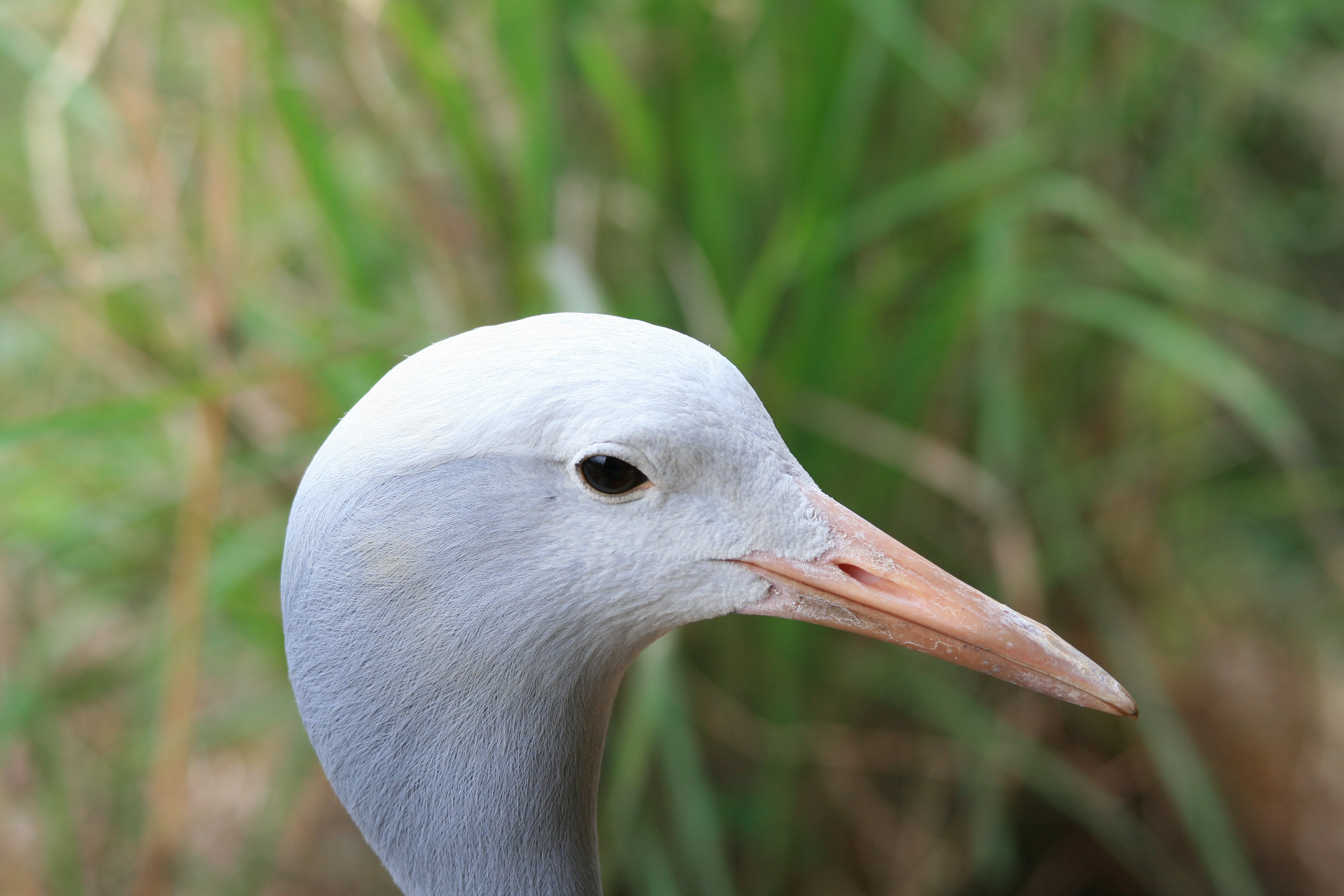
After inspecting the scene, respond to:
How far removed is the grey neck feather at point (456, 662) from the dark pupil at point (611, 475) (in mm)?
22

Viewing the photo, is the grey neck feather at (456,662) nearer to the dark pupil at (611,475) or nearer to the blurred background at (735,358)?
the dark pupil at (611,475)

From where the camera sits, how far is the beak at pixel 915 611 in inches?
21.5

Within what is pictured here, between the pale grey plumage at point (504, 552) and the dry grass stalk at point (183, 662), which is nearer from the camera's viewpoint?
the pale grey plumage at point (504, 552)

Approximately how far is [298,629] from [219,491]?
0.70 metres

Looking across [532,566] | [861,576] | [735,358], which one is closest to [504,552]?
[532,566]

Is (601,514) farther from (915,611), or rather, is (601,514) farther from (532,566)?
(915,611)

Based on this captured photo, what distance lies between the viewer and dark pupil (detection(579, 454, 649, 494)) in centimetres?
54

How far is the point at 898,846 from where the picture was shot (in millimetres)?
1394

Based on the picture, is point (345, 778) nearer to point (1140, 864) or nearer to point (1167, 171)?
point (1140, 864)

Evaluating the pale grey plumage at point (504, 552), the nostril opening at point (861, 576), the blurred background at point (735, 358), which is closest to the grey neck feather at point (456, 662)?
the pale grey plumage at point (504, 552)

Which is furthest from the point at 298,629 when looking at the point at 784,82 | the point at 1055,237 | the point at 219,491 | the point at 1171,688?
the point at 1171,688

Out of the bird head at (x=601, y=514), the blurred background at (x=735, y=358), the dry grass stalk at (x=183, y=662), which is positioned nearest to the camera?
the bird head at (x=601, y=514)

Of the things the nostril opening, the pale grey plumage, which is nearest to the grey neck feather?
the pale grey plumage

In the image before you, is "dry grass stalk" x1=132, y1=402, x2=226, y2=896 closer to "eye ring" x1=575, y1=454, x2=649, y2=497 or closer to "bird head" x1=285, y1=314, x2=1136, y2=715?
"bird head" x1=285, y1=314, x2=1136, y2=715
